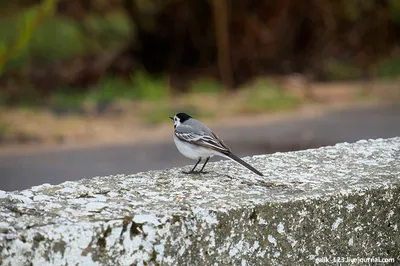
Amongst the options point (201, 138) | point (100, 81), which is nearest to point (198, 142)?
point (201, 138)

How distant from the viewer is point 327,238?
10.1ft

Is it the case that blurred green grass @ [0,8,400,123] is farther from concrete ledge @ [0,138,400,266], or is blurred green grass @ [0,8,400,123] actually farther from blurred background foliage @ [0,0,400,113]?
concrete ledge @ [0,138,400,266]

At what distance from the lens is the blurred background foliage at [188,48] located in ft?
43.5

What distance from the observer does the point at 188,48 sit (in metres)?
15.6

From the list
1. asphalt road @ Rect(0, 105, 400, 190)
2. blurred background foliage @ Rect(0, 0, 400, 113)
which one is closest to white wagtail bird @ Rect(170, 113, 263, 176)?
asphalt road @ Rect(0, 105, 400, 190)

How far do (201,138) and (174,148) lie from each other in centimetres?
579

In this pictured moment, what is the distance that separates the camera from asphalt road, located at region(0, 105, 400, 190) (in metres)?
8.95

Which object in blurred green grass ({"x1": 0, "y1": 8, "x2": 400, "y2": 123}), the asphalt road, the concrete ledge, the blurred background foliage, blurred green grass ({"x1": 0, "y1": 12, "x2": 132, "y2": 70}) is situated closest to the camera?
the concrete ledge

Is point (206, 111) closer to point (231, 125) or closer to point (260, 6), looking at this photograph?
point (231, 125)

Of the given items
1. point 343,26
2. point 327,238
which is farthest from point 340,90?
point 327,238

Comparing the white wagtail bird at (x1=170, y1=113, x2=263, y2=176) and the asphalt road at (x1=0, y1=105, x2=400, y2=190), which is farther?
the asphalt road at (x1=0, y1=105, x2=400, y2=190)

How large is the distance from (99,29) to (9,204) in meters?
11.2

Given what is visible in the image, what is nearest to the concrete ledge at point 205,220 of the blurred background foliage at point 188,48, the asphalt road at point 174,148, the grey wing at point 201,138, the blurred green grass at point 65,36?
the grey wing at point 201,138

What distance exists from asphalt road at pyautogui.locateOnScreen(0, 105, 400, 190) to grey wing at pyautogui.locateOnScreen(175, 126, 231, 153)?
426cm
